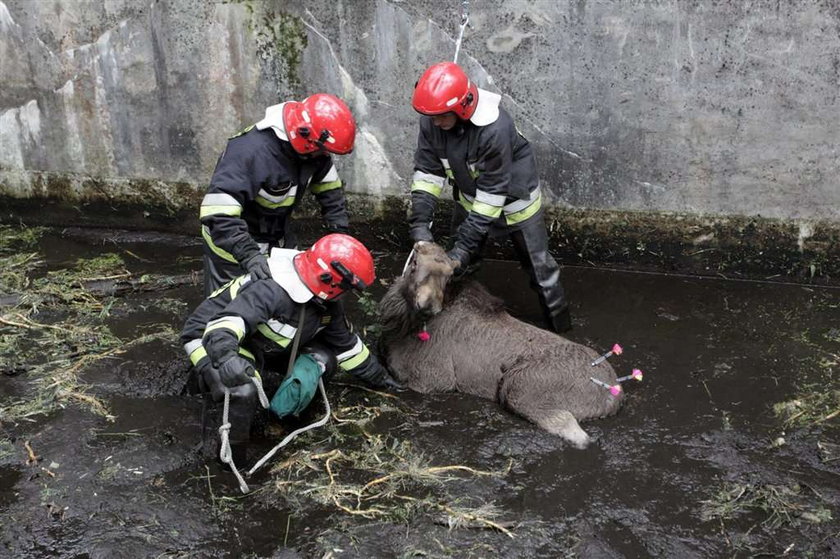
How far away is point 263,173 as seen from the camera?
5055 mm

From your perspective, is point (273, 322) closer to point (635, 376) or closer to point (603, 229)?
point (635, 376)

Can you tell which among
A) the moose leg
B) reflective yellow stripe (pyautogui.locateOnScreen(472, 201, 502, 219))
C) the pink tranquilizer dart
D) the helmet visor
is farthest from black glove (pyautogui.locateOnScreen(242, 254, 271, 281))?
the pink tranquilizer dart

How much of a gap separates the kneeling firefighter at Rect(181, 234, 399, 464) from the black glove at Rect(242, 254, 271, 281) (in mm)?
35

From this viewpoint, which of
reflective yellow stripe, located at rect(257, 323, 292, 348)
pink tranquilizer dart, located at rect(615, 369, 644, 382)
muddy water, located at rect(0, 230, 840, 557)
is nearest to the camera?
muddy water, located at rect(0, 230, 840, 557)

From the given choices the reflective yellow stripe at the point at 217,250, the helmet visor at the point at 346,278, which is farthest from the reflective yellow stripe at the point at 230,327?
the reflective yellow stripe at the point at 217,250

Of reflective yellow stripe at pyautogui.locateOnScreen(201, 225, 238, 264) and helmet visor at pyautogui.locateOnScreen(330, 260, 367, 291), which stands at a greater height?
helmet visor at pyautogui.locateOnScreen(330, 260, 367, 291)

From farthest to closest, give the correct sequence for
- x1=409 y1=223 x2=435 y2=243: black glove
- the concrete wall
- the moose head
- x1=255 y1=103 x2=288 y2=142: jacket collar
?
1. the concrete wall
2. x1=409 y1=223 x2=435 y2=243: black glove
3. the moose head
4. x1=255 y1=103 x2=288 y2=142: jacket collar

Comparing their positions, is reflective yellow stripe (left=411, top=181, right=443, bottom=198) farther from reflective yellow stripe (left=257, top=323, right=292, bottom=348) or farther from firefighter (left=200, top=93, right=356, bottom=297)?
reflective yellow stripe (left=257, top=323, right=292, bottom=348)

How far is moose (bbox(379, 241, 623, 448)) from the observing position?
4953mm

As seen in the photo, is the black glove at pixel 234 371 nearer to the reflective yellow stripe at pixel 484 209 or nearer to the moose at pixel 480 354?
the moose at pixel 480 354

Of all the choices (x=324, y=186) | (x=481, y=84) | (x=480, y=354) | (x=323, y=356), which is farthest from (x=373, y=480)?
(x=481, y=84)

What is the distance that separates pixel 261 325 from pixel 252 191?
100cm

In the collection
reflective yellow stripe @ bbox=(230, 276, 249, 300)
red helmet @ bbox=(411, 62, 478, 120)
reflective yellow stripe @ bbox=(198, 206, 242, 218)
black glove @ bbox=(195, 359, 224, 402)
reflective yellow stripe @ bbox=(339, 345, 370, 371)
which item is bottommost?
reflective yellow stripe @ bbox=(339, 345, 370, 371)

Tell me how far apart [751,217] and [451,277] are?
2979 millimetres
